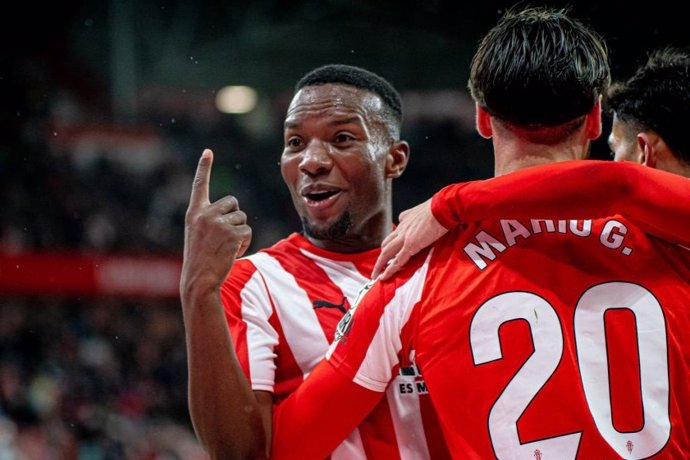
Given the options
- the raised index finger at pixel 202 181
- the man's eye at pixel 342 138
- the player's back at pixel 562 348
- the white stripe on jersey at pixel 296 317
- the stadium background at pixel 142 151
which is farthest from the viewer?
the stadium background at pixel 142 151

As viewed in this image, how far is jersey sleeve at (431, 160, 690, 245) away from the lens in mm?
1675

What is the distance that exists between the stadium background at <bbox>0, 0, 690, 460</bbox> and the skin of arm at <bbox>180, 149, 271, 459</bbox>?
7.03 metres

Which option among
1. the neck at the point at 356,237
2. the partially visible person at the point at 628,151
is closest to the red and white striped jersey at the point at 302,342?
the neck at the point at 356,237

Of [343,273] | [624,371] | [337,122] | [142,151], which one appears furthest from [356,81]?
[142,151]

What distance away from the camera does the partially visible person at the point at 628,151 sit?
66.3 inches

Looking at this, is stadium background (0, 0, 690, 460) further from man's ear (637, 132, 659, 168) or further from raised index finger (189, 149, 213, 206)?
raised index finger (189, 149, 213, 206)

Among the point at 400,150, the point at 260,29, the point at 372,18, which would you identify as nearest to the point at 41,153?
the point at 260,29

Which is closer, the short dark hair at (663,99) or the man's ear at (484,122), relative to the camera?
the man's ear at (484,122)

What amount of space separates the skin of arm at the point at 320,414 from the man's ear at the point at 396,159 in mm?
989

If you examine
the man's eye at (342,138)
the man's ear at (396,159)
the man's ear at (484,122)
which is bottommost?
the man's ear at (396,159)

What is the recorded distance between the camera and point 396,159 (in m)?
2.77

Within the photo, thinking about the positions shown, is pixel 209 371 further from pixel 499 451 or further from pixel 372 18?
pixel 372 18

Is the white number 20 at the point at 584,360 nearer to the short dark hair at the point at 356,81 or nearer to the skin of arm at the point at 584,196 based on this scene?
the skin of arm at the point at 584,196

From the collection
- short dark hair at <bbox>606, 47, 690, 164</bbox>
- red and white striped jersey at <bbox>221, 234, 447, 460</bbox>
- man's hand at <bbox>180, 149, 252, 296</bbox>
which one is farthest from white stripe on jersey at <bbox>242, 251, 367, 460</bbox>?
short dark hair at <bbox>606, 47, 690, 164</bbox>
